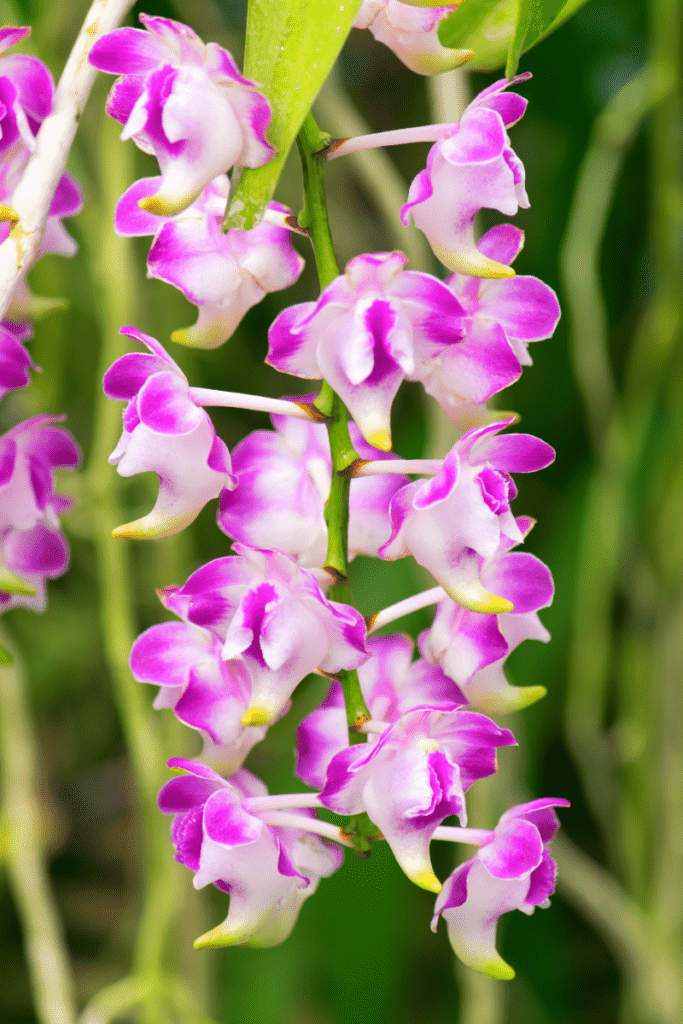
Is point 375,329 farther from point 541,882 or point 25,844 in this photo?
point 25,844

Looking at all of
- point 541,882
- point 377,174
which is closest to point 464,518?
point 541,882

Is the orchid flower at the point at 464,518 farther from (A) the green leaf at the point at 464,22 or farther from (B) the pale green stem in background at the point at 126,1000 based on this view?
(B) the pale green stem in background at the point at 126,1000

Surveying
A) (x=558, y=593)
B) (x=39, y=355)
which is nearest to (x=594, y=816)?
(x=558, y=593)

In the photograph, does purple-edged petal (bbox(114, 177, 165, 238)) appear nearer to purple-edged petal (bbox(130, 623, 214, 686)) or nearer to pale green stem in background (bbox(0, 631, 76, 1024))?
purple-edged petal (bbox(130, 623, 214, 686))

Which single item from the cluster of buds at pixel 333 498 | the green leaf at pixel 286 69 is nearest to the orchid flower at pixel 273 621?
the cluster of buds at pixel 333 498

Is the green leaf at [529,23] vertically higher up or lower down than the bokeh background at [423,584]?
higher up

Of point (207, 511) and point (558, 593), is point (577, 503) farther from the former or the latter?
point (207, 511)
